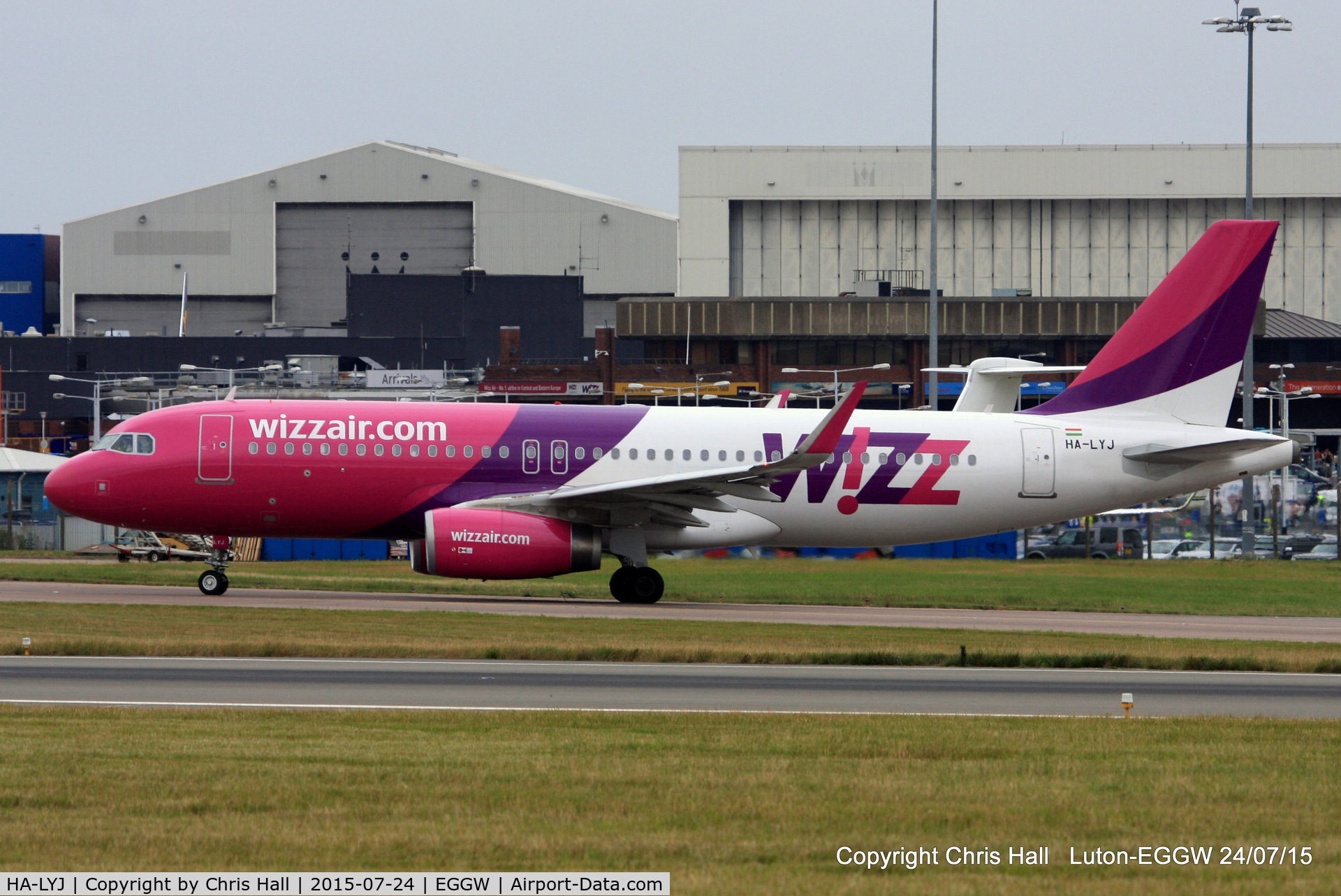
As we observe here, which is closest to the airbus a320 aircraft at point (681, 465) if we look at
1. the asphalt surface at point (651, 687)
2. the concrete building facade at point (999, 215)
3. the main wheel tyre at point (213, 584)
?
the main wheel tyre at point (213, 584)

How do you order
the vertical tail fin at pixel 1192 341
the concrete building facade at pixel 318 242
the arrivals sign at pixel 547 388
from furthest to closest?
the concrete building facade at pixel 318 242, the arrivals sign at pixel 547 388, the vertical tail fin at pixel 1192 341

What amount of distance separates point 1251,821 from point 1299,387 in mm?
97127

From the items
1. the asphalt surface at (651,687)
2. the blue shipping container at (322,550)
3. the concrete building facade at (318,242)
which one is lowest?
the blue shipping container at (322,550)

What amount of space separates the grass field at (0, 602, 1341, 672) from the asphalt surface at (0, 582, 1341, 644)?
1552 mm

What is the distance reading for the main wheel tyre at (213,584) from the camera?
93.1 ft

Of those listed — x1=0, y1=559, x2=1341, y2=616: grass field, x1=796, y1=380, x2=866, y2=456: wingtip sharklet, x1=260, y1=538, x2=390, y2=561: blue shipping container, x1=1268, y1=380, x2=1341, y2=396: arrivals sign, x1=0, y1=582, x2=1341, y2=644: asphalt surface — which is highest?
x1=1268, y1=380, x2=1341, y2=396: arrivals sign

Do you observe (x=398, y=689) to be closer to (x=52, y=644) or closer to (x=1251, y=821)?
(x=52, y=644)

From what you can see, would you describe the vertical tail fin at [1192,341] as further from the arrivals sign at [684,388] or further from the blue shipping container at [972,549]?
the arrivals sign at [684,388]

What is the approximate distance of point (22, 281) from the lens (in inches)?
5281

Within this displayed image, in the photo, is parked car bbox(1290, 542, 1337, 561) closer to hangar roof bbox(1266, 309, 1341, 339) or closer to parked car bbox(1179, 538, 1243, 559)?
parked car bbox(1179, 538, 1243, 559)

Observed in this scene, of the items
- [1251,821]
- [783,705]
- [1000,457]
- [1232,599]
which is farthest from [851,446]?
[1251,821]

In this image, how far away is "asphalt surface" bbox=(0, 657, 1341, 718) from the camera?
14.9 metres

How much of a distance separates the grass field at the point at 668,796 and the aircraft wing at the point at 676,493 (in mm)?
13342

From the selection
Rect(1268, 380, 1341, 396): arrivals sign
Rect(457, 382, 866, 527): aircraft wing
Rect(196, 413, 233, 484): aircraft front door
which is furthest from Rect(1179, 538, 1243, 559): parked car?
Rect(1268, 380, 1341, 396): arrivals sign
